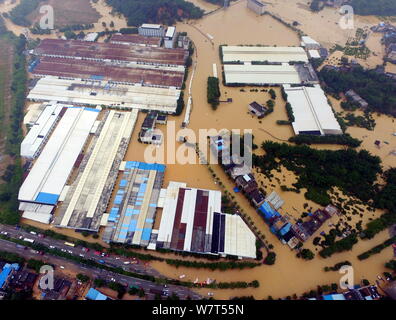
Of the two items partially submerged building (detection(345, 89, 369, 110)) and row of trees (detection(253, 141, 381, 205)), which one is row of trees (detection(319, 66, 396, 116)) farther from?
row of trees (detection(253, 141, 381, 205))

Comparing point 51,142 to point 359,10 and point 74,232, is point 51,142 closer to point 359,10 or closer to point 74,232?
point 74,232

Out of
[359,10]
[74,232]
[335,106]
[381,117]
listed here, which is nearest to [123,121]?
[74,232]

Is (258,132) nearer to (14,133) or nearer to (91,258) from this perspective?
(91,258)

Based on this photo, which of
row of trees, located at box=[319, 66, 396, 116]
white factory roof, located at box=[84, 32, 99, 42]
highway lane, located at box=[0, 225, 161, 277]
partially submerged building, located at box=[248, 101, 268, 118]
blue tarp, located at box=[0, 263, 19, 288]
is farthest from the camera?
white factory roof, located at box=[84, 32, 99, 42]

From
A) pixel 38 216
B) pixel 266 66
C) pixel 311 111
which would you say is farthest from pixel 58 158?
pixel 266 66

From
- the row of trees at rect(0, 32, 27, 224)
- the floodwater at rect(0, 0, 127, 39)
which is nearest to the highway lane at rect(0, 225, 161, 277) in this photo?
the row of trees at rect(0, 32, 27, 224)

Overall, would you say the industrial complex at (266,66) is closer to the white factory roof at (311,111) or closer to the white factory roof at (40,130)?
the white factory roof at (311,111)

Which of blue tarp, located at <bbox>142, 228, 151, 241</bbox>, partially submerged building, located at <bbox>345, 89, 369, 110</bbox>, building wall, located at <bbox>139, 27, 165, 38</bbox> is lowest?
blue tarp, located at <bbox>142, 228, 151, 241</bbox>
